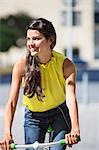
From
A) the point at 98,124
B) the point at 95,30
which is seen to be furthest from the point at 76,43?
the point at 98,124

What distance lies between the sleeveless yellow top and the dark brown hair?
35mm

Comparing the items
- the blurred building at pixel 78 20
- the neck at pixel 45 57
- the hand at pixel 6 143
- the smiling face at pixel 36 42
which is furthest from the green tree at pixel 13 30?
the hand at pixel 6 143

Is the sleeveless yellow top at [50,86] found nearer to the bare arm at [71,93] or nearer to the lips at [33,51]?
the bare arm at [71,93]

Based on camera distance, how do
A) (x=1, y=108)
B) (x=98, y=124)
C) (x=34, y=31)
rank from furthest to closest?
(x=1, y=108), (x=98, y=124), (x=34, y=31)

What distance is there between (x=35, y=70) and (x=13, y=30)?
41657mm

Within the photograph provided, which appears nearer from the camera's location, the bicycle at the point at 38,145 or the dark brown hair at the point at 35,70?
the bicycle at the point at 38,145

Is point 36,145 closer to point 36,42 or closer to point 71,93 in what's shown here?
point 71,93

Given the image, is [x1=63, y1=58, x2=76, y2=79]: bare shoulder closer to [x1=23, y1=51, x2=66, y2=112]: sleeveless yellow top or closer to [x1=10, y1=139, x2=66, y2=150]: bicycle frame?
[x1=23, y1=51, x2=66, y2=112]: sleeveless yellow top

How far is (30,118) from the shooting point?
3.80 meters

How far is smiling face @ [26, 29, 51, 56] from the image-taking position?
3621 mm

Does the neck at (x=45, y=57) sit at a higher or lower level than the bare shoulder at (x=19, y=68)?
higher

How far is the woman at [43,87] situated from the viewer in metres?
3.66

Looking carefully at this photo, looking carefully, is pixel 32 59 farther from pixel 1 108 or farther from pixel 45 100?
pixel 1 108

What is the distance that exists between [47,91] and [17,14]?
43.0m
